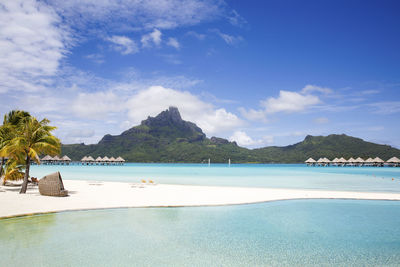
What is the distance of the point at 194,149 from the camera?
15725 centimetres

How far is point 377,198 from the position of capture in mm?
15586

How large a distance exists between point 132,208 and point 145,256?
19.2 feet

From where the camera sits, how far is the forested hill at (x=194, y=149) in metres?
128

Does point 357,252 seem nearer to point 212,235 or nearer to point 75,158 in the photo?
point 212,235

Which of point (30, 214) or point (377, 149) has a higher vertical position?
point (377, 149)

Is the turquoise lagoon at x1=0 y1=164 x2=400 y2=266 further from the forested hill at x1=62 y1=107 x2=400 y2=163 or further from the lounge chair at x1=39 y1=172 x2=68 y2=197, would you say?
the forested hill at x1=62 y1=107 x2=400 y2=163

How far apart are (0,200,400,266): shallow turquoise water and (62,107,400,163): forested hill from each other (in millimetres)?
125728

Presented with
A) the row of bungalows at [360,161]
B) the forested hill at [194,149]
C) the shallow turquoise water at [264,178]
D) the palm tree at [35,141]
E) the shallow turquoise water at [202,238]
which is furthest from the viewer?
the forested hill at [194,149]

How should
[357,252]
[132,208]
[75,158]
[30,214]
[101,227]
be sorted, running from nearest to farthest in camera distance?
[357,252]
[101,227]
[30,214]
[132,208]
[75,158]

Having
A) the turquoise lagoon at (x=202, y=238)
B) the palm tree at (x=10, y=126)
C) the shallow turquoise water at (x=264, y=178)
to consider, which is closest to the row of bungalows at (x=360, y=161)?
the shallow turquoise water at (x=264, y=178)

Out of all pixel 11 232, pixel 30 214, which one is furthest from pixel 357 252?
pixel 30 214

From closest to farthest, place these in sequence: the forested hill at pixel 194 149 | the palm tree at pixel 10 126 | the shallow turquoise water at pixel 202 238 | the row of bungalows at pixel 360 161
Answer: the shallow turquoise water at pixel 202 238 → the palm tree at pixel 10 126 → the row of bungalows at pixel 360 161 → the forested hill at pixel 194 149

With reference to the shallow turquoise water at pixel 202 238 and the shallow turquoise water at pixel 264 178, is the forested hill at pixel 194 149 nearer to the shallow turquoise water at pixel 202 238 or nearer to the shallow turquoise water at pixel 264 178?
the shallow turquoise water at pixel 264 178

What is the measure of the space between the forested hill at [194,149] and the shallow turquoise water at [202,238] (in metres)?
126
